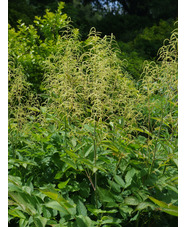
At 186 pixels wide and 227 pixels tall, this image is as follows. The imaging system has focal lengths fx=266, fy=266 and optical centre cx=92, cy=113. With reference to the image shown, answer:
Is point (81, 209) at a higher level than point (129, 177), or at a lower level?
lower

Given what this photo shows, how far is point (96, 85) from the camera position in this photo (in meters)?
1.82

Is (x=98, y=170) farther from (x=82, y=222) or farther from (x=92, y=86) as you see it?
(x=92, y=86)

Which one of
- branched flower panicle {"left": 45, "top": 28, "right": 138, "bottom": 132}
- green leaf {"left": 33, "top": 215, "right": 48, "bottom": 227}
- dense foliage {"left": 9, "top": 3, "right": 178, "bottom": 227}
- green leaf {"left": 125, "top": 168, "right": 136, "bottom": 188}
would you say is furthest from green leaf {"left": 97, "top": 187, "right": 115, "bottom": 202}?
branched flower panicle {"left": 45, "top": 28, "right": 138, "bottom": 132}

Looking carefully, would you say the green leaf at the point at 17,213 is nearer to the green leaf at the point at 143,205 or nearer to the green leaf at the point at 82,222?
the green leaf at the point at 82,222

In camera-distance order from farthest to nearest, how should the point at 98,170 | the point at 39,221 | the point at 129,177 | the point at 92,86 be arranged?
the point at 92,86 → the point at 98,170 → the point at 129,177 → the point at 39,221

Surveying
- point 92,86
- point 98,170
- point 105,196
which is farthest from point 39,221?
point 92,86

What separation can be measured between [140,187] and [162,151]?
38 cm

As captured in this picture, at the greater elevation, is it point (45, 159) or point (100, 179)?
point (45, 159)

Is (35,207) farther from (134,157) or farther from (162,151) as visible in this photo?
(162,151)
